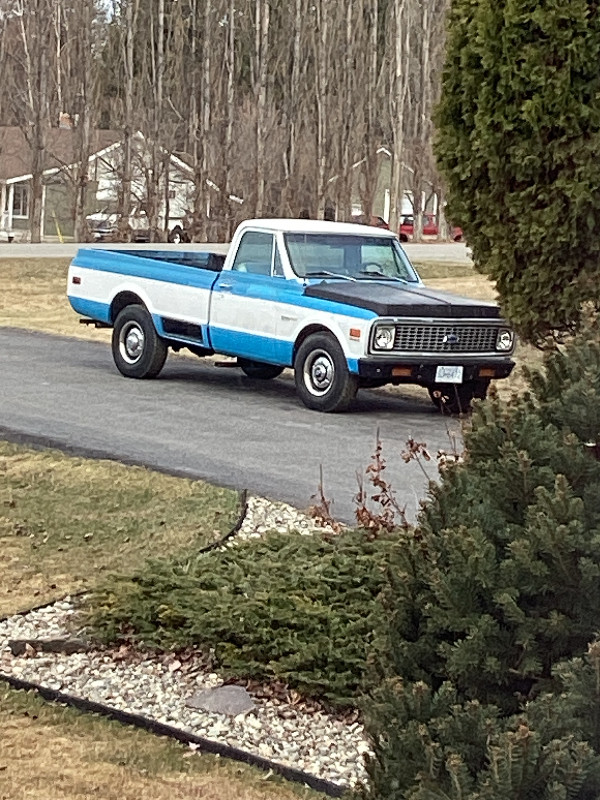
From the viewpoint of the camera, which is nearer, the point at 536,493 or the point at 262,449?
the point at 536,493

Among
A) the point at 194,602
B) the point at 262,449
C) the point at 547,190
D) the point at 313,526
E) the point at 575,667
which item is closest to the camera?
the point at 575,667

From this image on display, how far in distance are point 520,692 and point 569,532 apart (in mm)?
341

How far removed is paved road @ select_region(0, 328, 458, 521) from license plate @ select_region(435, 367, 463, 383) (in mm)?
387

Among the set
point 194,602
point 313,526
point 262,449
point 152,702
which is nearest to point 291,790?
point 152,702

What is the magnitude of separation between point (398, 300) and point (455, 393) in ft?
3.71

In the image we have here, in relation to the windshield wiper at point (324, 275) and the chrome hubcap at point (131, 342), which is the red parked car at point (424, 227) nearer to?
the chrome hubcap at point (131, 342)

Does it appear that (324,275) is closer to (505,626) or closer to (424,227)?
(505,626)

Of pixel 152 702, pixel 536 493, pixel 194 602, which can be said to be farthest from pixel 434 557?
pixel 194 602

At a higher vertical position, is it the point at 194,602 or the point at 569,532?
the point at 569,532

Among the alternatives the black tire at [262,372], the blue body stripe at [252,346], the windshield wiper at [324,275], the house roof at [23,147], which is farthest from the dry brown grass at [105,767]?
the house roof at [23,147]

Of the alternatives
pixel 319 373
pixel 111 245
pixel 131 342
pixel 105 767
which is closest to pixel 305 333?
pixel 319 373

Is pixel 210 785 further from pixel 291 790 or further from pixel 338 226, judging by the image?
pixel 338 226

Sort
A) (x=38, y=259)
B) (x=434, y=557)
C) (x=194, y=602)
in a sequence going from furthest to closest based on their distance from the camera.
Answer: (x=38, y=259) → (x=194, y=602) → (x=434, y=557)

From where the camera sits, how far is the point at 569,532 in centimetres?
269
